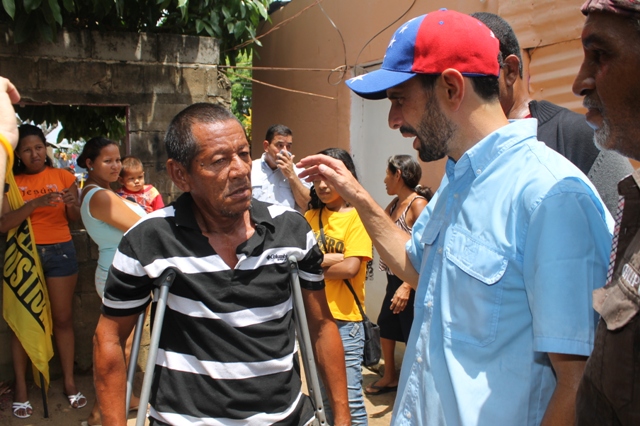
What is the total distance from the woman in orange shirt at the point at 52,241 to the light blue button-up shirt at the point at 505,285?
3.92m

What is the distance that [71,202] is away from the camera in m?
4.73

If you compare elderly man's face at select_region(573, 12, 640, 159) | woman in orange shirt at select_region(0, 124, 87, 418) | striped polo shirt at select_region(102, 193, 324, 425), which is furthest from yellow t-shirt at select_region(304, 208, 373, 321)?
elderly man's face at select_region(573, 12, 640, 159)

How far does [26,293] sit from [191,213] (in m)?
3.21

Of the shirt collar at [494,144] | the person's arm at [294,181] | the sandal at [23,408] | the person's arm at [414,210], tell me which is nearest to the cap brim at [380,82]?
the shirt collar at [494,144]

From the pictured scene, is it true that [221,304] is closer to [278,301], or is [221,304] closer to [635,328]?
[278,301]

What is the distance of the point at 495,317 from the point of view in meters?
1.43

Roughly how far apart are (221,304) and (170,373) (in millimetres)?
301

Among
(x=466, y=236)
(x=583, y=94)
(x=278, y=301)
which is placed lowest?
(x=278, y=301)

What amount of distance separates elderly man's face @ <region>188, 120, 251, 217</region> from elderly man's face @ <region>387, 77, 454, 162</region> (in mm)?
666

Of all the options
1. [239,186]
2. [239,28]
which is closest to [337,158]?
[239,186]

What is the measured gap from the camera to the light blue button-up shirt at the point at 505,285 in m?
1.31

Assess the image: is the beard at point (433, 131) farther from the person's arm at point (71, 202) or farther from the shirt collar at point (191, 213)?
the person's arm at point (71, 202)

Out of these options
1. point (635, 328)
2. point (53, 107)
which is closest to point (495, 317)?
point (635, 328)

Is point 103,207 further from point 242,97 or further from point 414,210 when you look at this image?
point 242,97
